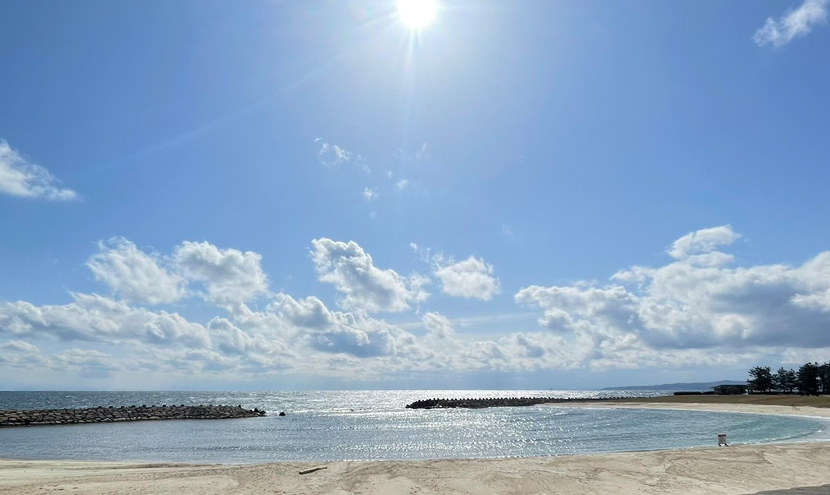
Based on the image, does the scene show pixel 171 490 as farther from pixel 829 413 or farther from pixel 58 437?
pixel 829 413

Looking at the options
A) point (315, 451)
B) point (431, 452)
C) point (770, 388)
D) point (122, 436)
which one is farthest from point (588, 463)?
point (770, 388)

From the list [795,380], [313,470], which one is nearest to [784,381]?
[795,380]

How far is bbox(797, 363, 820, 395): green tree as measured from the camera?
4151 inches

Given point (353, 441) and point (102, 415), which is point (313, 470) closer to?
point (353, 441)

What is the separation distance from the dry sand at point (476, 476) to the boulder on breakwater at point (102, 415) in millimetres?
41594

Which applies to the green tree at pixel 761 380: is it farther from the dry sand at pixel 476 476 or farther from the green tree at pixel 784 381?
the dry sand at pixel 476 476

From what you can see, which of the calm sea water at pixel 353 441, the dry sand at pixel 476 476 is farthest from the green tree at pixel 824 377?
the dry sand at pixel 476 476

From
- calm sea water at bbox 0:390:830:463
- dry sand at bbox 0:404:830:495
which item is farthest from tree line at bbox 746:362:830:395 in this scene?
dry sand at bbox 0:404:830:495

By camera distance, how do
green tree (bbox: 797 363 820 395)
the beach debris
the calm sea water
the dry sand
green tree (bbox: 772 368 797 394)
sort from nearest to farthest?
the dry sand → the beach debris → the calm sea water → green tree (bbox: 797 363 820 395) → green tree (bbox: 772 368 797 394)

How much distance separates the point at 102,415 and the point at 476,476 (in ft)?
204

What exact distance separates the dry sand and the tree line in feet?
339

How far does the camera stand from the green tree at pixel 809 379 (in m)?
105

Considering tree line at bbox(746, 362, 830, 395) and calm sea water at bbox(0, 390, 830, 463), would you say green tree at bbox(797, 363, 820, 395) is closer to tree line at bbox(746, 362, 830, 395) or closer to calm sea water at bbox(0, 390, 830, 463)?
tree line at bbox(746, 362, 830, 395)

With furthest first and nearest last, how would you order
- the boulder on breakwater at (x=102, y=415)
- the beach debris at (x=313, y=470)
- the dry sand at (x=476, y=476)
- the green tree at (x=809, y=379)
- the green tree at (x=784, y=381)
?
the green tree at (x=784, y=381) → the green tree at (x=809, y=379) → the boulder on breakwater at (x=102, y=415) → the beach debris at (x=313, y=470) → the dry sand at (x=476, y=476)
